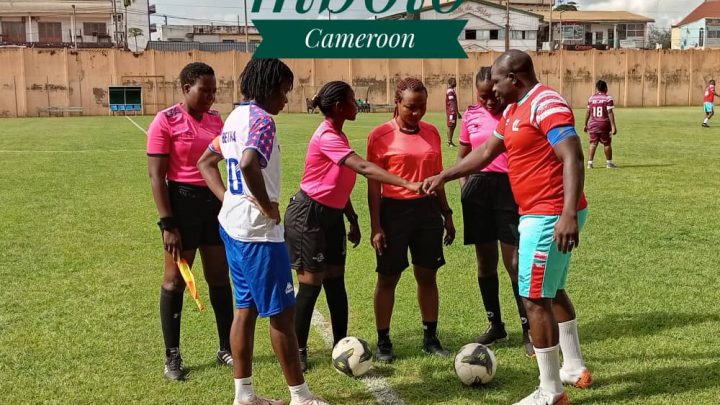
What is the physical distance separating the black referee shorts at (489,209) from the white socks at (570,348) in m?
0.87

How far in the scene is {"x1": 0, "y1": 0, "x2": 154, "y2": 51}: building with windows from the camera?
275ft

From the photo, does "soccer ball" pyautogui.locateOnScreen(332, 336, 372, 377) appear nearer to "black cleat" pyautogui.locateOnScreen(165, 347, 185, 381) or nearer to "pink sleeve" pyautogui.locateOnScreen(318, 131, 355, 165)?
"black cleat" pyautogui.locateOnScreen(165, 347, 185, 381)

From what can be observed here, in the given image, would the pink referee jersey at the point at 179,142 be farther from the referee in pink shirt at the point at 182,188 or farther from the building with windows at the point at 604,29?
the building with windows at the point at 604,29

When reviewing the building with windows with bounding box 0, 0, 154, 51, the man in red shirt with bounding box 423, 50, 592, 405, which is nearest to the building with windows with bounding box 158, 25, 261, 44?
the building with windows with bounding box 0, 0, 154, 51

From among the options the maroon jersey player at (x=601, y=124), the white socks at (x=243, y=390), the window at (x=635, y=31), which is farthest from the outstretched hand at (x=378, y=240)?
Answer: the window at (x=635, y=31)

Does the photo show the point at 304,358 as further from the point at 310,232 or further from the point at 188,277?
the point at 188,277

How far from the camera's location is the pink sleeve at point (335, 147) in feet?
16.4

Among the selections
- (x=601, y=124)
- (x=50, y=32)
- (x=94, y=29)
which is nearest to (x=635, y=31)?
(x=94, y=29)

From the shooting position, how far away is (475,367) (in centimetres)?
486

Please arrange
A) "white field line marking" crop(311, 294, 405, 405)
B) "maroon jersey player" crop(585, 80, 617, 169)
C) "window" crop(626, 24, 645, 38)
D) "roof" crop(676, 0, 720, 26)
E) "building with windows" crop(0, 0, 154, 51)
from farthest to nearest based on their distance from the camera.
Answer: "roof" crop(676, 0, 720, 26) < "window" crop(626, 24, 645, 38) < "building with windows" crop(0, 0, 154, 51) < "maroon jersey player" crop(585, 80, 617, 169) < "white field line marking" crop(311, 294, 405, 405)

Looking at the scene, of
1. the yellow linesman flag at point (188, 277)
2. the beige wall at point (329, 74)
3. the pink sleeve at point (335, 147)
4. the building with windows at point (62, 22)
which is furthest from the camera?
the building with windows at point (62, 22)

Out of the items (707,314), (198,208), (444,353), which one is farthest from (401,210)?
(707,314)

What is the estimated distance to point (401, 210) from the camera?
5426mm

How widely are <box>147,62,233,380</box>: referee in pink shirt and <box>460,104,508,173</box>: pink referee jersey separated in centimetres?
197
